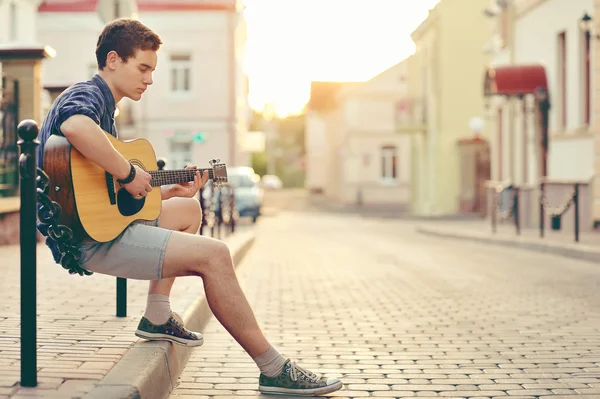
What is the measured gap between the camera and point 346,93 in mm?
50188

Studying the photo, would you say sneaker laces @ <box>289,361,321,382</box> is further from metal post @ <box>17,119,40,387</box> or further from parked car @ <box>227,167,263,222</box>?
parked car @ <box>227,167,263,222</box>

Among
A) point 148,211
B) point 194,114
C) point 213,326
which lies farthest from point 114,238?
point 194,114

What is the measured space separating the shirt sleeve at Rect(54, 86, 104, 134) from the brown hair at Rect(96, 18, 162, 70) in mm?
213

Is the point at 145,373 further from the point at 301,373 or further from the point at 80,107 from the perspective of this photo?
the point at 80,107

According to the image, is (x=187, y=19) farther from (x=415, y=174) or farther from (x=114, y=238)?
(x=114, y=238)

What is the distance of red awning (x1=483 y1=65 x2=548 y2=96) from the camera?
20297mm

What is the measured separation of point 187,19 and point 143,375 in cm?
3367

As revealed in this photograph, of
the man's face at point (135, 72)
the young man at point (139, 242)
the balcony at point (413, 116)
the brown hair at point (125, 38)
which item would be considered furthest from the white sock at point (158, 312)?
the balcony at point (413, 116)

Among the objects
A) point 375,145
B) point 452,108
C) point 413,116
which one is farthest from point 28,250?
point 375,145

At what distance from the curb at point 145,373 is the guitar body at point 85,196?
57 cm

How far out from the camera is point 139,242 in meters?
3.84

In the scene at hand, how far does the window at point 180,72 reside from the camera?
36.2m

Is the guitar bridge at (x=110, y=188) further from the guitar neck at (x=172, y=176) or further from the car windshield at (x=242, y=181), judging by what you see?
the car windshield at (x=242, y=181)

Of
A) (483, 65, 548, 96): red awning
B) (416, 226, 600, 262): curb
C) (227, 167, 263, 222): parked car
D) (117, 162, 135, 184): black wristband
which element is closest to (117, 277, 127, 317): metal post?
(117, 162, 135, 184): black wristband
